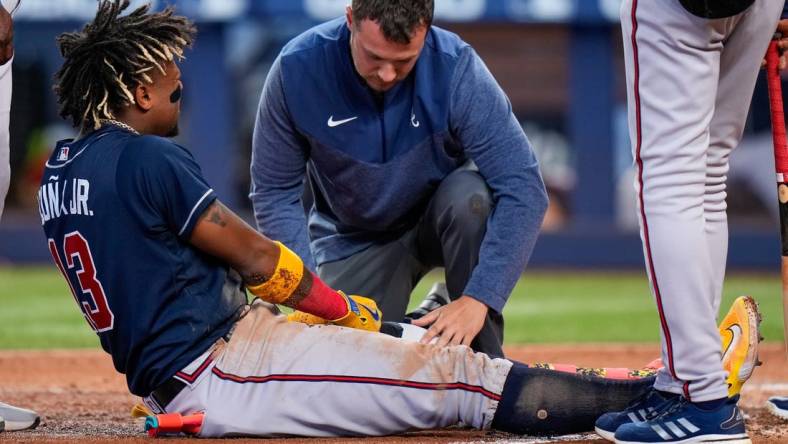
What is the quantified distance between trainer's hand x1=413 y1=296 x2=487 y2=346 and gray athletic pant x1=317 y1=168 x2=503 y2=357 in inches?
5.0

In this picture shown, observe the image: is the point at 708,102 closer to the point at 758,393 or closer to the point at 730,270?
the point at 758,393

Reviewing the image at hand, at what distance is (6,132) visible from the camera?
3723mm

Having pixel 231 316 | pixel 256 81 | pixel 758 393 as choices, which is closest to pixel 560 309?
pixel 758 393

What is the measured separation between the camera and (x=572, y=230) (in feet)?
43.5

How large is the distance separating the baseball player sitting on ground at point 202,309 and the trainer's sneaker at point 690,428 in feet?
1.03

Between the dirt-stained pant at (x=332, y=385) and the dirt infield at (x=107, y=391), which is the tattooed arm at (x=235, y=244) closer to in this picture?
the dirt-stained pant at (x=332, y=385)

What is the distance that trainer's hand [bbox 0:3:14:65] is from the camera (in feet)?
12.0

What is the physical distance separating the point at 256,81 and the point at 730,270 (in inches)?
314

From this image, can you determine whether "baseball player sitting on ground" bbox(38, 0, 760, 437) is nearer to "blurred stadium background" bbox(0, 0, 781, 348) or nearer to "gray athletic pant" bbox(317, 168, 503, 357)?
"gray athletic pant" bbox(317, 168, 503, 357)

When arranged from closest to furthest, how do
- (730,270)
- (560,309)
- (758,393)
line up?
(758,393)
(560,309)
(730,270)

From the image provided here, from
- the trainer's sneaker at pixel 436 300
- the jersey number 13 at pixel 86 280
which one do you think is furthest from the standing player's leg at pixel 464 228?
the jersey number 13 at pixel 86 280

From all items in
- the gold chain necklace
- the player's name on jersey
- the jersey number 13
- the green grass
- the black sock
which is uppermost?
the gold chain necklace

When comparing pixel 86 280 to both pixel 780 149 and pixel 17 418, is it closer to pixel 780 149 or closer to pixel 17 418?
pixel 17 418

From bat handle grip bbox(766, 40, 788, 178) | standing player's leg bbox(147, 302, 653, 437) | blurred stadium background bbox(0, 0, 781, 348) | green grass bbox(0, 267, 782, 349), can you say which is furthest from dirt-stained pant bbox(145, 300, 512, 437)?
blurred stadium background bbox(0, 0, 781, 348)
